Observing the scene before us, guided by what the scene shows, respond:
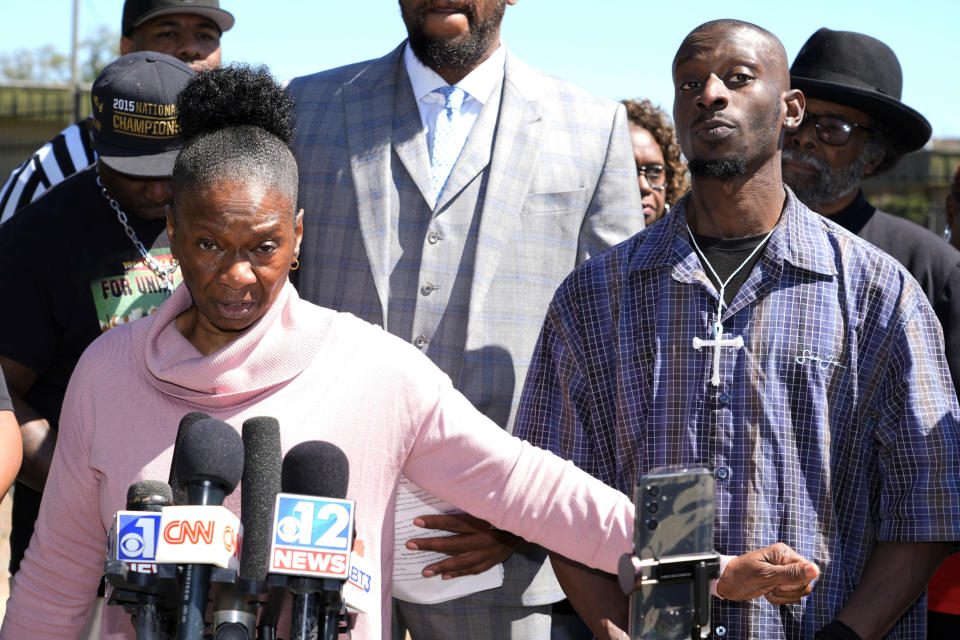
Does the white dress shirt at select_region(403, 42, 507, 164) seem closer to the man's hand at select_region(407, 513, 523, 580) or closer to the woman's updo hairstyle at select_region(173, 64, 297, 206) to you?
the woman's updo hairstyle at select_region(173, 64, 297, 206)

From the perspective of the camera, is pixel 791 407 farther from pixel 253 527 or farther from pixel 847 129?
pixel 847 129

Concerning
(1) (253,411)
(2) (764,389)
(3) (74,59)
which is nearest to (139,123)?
(1) (253,411)

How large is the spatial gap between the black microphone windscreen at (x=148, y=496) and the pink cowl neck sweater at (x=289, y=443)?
0.39 meters

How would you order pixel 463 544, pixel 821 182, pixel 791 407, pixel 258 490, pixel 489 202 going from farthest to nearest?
pixel 821 182
pixel 489 202
pixel 463 544
pixel 791 407
pixel 258 490

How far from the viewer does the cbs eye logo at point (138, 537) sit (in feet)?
6.90

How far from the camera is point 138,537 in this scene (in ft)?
6.99

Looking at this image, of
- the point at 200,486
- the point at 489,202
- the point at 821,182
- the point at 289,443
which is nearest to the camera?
the point at 200,486

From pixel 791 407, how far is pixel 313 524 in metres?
1.61

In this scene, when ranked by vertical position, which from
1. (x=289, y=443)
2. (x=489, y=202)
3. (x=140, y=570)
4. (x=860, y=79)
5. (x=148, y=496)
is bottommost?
(x=140, y=570)

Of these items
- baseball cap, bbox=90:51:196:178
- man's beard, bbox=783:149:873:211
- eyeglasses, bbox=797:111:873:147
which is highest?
eyeglasses, bbox=797:111:873:147

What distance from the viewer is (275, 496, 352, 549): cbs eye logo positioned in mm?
1973

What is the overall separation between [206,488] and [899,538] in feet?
6.22

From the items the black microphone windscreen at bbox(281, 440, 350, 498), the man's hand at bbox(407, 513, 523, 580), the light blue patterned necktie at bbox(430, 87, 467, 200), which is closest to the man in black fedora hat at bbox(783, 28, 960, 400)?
the light blue patterned necktie at bbox(430, 87, 467, 200)

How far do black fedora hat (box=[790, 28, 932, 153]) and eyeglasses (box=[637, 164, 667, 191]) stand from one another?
1.09 m
